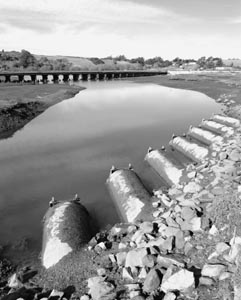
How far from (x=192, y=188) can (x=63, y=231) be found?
347 inches

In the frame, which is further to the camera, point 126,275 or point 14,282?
point 14,282

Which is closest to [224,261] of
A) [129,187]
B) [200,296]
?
[200,296]

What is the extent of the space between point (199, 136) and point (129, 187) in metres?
16.5

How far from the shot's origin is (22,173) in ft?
86.8

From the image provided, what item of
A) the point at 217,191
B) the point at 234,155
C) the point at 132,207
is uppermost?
the point at 234,155

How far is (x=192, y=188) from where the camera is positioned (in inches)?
735

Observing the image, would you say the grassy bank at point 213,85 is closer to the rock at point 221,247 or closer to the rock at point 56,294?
the rock at point 221,247

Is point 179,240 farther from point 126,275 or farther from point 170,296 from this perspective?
point 170,296

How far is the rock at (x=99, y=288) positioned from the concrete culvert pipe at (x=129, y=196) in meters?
6.31

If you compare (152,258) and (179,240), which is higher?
(179,240)

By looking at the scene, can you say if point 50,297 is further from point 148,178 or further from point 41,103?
point 41,103

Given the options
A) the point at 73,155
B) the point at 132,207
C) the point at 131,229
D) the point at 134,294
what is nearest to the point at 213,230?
the point at 134,294

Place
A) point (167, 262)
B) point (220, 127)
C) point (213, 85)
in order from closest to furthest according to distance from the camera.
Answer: point (167, 262) → point (220, 127) → point (213, 85)

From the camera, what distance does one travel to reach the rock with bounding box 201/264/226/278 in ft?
33.1
